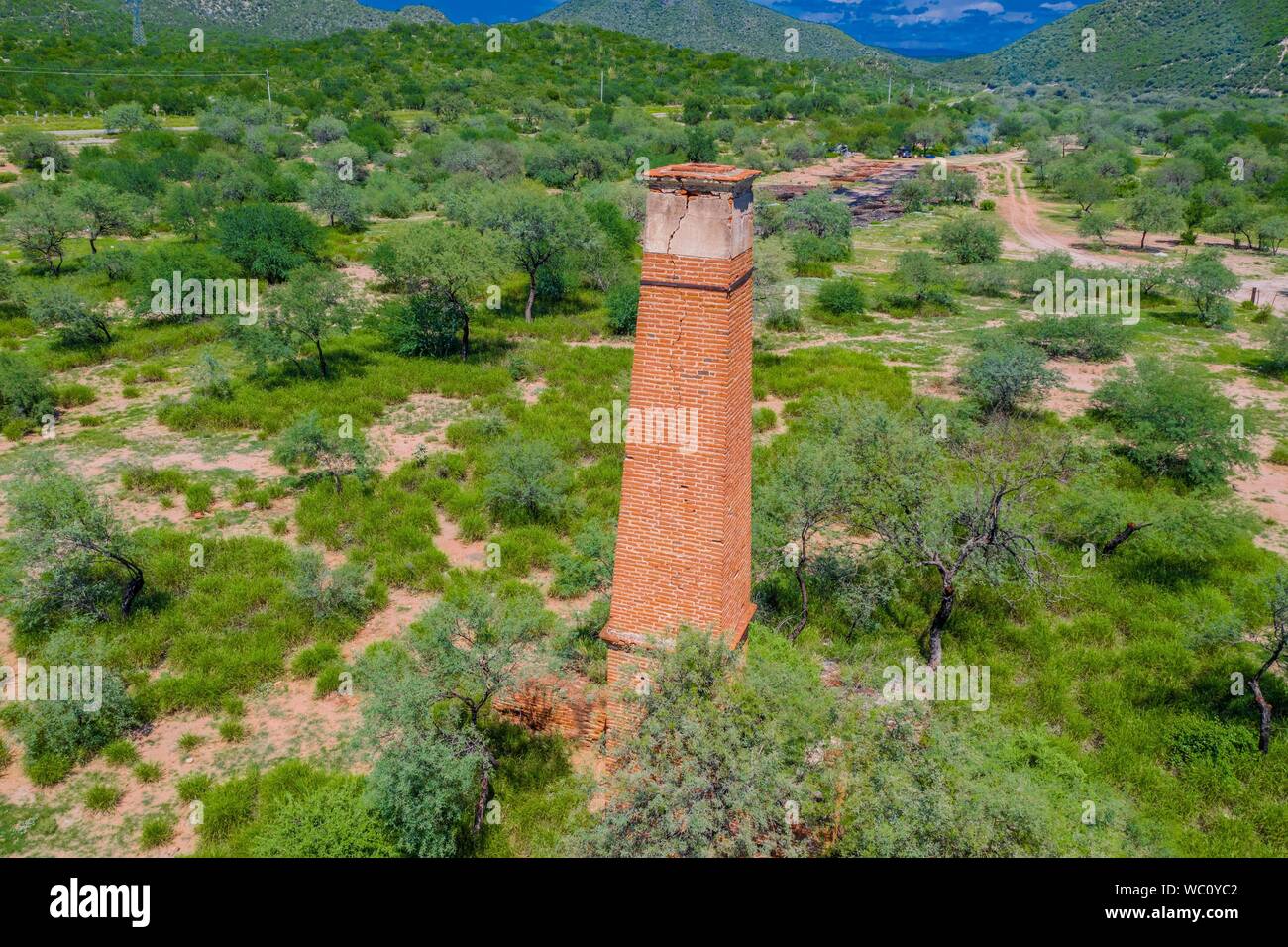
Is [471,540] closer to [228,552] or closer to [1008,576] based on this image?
[228,552]

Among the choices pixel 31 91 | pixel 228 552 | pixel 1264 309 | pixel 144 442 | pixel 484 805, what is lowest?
pixel 484 805

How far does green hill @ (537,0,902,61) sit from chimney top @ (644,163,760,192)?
166584mm

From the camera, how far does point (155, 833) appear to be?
9.33m

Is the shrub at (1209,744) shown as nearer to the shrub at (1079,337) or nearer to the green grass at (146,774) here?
the green grass at (146,774)

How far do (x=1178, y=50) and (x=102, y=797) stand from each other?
539ft

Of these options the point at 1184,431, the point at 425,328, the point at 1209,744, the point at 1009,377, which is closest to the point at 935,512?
the point at 1209,744

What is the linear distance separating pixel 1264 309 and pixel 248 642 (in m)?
42.6

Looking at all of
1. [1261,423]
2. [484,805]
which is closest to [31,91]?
[484,805]

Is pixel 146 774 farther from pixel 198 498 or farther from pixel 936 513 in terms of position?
pixel 936 513

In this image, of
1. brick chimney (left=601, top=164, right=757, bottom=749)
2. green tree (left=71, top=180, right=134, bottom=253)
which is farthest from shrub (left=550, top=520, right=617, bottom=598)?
green tree (left=71, top=180, right=134, bottom=253)

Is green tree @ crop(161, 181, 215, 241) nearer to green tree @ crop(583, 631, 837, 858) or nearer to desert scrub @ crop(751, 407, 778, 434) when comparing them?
desert scrub @ crop(751, 407, 778, 434)

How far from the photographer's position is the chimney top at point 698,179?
272 inches

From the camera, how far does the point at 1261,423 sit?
22.6 metres

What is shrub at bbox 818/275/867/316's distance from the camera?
109 feet
